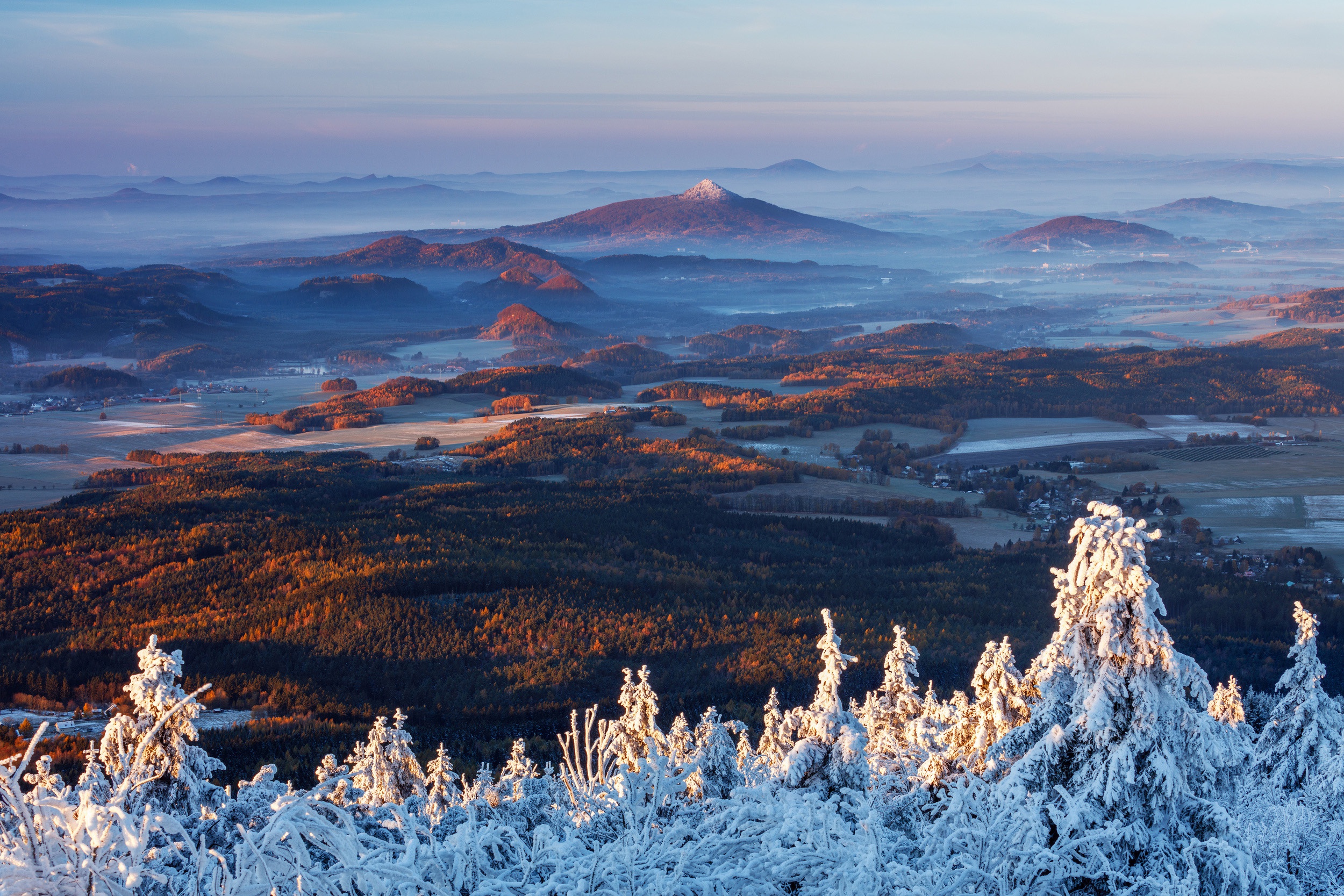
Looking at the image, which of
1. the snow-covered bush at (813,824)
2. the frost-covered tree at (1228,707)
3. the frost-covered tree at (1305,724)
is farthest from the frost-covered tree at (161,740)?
the frost-covered tree at (1228,707)

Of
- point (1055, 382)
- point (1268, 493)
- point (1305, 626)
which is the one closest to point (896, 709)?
point (1305, 626)

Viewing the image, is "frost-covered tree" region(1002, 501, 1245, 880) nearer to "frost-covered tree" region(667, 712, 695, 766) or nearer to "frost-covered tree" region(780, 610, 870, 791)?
"frost-covered tree" region(780, 610, 870, 791)

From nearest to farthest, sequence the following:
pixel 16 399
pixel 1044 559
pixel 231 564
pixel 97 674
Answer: pixel 97 674
pixel 231 564
pixel 1044 559
pixel 16 399

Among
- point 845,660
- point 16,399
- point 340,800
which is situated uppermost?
point 845,660

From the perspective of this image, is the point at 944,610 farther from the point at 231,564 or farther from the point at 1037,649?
the point at 231,564

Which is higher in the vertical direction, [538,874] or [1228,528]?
[538,874]

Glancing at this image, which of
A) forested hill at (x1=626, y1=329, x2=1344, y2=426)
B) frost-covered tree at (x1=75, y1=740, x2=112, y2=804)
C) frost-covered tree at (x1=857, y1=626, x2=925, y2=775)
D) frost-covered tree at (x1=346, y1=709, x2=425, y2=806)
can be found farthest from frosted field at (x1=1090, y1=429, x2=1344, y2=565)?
frost-covered tree at (x1=75, y1=740, x2=112, y2=804)

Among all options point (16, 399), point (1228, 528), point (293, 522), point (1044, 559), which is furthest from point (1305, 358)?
point (16, 399)

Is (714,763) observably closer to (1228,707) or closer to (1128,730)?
(1128,730)
